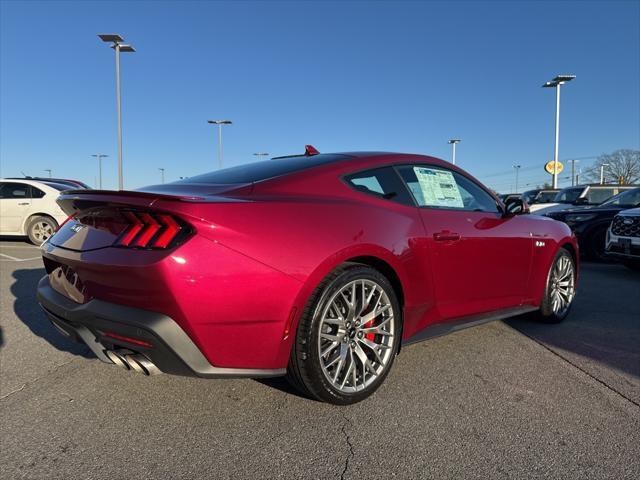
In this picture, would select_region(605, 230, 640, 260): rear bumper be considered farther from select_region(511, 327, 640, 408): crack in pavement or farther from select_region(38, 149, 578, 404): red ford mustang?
select_region(38, 149, 578, 404): red ford mustang

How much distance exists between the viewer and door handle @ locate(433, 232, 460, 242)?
9.93 feet

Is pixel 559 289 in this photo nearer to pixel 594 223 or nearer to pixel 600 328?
pixel 600 328

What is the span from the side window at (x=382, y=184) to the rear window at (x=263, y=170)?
0.73ft

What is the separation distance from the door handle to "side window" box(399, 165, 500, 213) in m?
0.23

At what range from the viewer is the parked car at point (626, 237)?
6.83 meters

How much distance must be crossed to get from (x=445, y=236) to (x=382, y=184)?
56cm

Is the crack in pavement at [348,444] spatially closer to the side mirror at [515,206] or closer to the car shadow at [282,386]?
the car shadow at [282,386]

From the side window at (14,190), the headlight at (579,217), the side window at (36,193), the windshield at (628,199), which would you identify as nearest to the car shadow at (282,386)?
the headlight at (579,217)

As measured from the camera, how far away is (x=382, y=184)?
2.99 metres

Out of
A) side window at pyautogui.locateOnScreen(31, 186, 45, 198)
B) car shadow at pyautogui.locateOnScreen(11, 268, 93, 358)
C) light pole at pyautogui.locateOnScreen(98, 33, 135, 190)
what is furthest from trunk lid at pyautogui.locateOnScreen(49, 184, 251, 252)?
light pole at pyautogui.locateOnScreen(98, 33, 135, 190)

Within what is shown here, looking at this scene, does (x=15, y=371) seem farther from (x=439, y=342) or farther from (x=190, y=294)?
(x=439, y=342)

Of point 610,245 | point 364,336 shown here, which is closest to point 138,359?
point 364,336

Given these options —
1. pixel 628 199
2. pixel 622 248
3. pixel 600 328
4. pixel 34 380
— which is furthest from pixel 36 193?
pixel 628 199

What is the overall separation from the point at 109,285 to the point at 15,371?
5.16ft
